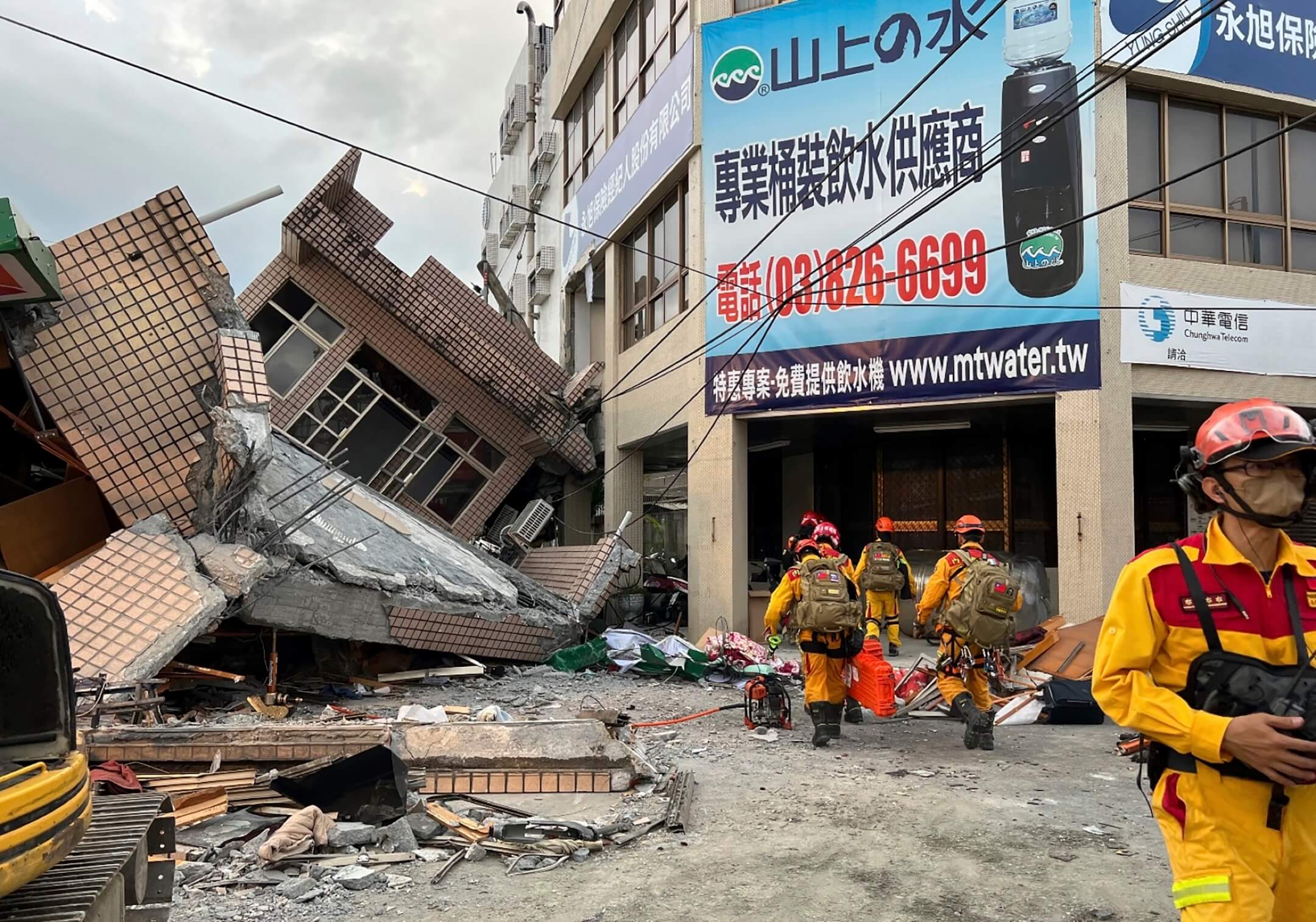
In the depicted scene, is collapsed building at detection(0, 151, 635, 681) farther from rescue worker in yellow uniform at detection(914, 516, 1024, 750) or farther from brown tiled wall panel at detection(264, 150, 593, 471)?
rescue worker in yellow uniform at detection(914, 516, 1024, 750)

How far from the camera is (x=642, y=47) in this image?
16188mm

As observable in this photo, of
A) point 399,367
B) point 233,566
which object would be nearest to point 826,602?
point 233,566

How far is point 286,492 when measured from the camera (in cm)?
1040

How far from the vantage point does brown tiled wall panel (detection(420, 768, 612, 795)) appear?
6.09 meters

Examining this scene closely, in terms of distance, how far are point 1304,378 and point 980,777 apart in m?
8.64

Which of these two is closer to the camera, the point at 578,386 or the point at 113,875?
the point at 113,875

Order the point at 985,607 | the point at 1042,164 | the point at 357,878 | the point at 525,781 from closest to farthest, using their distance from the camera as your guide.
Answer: the point at 357,878 < the point at 525,781 < the point at 985,607 < the point at 1042,164

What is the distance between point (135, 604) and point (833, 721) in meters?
5.66

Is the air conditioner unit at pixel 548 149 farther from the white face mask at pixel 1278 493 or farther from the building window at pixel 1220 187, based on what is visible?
the white face mask at pixel 1278 493

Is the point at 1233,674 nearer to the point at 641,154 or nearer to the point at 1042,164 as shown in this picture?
the point at 1042,164

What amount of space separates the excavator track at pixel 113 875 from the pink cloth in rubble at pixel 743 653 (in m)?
7.61

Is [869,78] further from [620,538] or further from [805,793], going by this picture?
[805,793]

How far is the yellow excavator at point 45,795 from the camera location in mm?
2320

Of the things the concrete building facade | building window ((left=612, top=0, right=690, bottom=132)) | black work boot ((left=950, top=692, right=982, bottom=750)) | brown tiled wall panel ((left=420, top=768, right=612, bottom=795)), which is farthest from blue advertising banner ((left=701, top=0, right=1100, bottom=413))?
brown tiled wall panel ((left=420, top=768, right=612, bottom=795))
